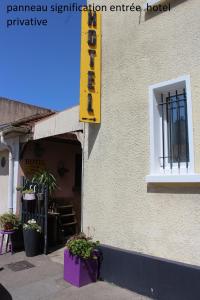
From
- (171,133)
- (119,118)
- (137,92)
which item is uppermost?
(137,92)

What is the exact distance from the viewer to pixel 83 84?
5.71 meters

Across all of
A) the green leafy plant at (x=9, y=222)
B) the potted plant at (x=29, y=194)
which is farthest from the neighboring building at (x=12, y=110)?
the green leafy plant at (x=9, y=222)

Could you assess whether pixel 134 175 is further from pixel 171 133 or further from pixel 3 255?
pixel 3 255

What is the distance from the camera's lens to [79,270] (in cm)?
522

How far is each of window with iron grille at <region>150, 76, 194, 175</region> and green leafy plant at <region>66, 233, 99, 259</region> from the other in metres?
1.72

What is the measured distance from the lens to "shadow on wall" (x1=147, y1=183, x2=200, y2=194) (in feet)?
13.8

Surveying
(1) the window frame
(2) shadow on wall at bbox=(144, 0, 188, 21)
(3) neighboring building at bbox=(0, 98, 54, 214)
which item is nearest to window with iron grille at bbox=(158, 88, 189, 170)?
(1) the window frame

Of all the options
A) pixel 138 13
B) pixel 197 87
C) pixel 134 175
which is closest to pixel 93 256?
pixel 134 175

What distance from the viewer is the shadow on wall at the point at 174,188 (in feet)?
13.8

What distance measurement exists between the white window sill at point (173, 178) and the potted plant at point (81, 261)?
160 centimetres

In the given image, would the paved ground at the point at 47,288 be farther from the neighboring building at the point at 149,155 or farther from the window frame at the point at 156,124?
the window frame at the point at 156,124

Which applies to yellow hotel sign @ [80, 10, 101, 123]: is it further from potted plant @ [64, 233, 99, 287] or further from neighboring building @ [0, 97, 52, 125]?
neighboring building @ [0, 97, 52, 125]

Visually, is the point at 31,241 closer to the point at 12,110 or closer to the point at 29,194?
the point at 29,194

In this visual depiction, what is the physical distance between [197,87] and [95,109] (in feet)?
6.68
